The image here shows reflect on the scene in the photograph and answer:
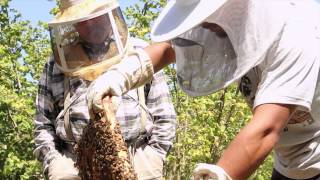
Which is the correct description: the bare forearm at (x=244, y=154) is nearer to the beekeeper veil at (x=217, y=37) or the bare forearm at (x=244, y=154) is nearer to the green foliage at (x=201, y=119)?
the beekeeper veil at (x=217, y=37)

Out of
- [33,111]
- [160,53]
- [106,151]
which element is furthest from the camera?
[33,111]

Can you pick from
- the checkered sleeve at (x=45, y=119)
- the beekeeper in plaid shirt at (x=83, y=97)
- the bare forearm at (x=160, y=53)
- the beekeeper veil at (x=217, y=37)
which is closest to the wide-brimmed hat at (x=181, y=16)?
the beekeeper veil at (x=217, y=37)

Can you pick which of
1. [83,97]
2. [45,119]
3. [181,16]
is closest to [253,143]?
[181,16]

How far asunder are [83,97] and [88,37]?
0.46 metres

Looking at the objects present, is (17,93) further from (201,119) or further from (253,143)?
(253,143)

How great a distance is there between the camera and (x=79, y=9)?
12.7 ft

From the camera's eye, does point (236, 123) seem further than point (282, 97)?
Yes

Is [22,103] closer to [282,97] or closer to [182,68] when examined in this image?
[182,68]

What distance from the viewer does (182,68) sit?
225cm

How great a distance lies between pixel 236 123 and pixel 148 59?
5273 mm

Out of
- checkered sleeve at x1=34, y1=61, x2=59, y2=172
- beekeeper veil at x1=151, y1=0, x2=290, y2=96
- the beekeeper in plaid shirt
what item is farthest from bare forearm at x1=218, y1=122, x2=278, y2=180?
checkered sleeve at x1=34, y1=61, x2=59, y2=172

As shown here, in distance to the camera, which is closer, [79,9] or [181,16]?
[181,16]

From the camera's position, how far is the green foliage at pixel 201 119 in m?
7.16

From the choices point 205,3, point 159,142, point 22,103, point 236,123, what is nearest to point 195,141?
point 236,123
